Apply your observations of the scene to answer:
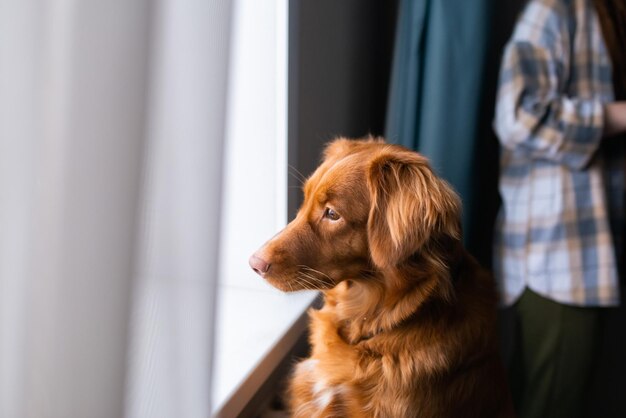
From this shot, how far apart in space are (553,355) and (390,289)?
0.70 metres

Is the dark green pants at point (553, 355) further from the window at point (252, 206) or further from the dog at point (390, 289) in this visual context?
the window at point (252, 206)

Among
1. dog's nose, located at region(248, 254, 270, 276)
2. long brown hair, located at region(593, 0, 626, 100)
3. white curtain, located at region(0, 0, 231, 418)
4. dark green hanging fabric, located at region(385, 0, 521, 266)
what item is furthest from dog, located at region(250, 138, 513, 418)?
long brown hair, located at region(593, 0, 626, 100)

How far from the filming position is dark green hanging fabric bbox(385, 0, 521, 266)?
60.1 inches

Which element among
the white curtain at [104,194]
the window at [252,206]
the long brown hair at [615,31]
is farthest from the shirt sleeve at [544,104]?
the white curtain at [104,194]

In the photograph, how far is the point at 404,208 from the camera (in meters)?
0.89

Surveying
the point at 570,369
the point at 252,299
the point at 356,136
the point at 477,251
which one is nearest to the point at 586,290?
the point at 570,369

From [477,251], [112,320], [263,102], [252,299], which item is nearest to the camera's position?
[112,320]

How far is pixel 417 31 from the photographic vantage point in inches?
61.7

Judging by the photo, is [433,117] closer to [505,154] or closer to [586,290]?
[505,154]

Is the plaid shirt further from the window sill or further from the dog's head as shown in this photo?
the window sill

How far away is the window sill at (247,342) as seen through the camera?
1.04 m

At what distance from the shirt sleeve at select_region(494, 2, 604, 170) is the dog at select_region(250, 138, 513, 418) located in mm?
463

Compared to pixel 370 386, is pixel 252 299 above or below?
above

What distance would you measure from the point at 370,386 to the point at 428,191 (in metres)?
0.36
